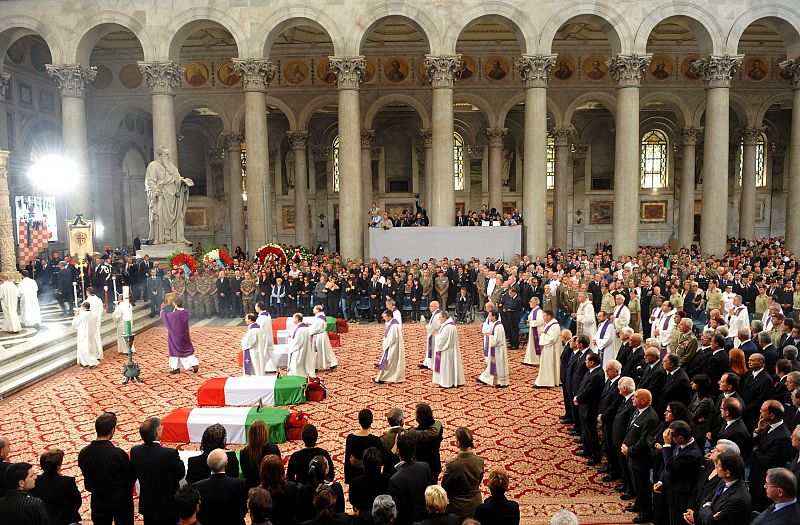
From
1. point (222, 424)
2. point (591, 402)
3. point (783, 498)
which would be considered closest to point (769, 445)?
point (783, 498)

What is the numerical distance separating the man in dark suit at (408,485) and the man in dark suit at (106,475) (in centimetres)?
249

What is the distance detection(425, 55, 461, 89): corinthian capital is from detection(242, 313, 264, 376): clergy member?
1356 cm

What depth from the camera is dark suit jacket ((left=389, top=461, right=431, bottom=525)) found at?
16.4ft

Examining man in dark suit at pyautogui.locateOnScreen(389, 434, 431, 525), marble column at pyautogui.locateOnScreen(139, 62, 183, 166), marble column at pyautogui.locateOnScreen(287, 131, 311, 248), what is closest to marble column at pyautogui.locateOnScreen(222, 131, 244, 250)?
marble column at pyautogui.locateOnScreen(287, 131, 311, 248)

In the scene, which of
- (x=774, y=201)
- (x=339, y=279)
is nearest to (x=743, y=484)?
(x=339, y=279)

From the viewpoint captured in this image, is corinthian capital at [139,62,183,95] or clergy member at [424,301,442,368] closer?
clergy member at [424,301,442,368]

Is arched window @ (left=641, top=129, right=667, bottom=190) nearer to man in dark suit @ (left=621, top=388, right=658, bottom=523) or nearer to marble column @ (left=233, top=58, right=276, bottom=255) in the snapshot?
marble column @ (left=233, top=58, right=276, bottom=255)

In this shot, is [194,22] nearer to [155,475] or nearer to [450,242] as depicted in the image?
[450,242]

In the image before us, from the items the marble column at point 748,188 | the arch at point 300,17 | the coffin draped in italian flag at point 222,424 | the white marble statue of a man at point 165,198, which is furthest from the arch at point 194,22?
the marble column at point 748,188

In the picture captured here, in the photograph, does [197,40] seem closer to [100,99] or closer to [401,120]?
[100,99]

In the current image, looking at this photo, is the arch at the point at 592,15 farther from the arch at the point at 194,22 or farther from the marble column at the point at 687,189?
the arch at the point at 194,22

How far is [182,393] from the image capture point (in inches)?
443

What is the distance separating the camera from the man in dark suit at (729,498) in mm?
4641

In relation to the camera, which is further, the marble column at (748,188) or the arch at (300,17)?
the marble column at (748,188)
